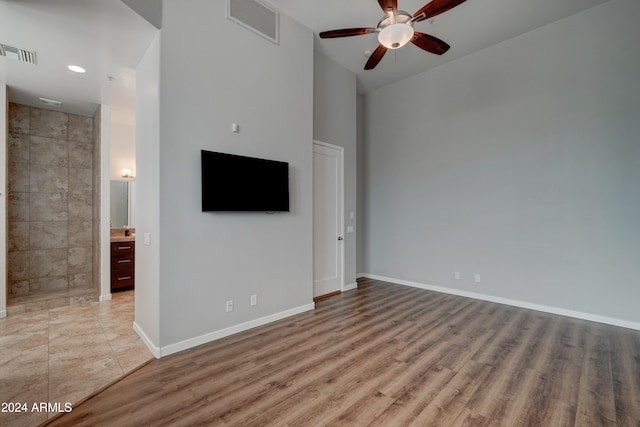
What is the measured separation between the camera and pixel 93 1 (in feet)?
7.43

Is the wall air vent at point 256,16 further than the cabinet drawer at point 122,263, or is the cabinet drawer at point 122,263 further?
the cabinet drawer at point 122,263

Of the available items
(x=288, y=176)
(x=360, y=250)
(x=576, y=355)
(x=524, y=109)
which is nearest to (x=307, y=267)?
(x=288, y=176)

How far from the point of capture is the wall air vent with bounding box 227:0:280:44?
3.22 meters

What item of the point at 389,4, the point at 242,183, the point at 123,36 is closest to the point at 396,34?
the point at 389,4

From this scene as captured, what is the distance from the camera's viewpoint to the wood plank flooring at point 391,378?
1960 millimetres

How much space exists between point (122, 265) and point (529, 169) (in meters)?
6.62

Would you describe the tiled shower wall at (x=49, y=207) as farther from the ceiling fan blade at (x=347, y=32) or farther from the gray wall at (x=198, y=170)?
the ceiling fan blade at (x=347, y=32)

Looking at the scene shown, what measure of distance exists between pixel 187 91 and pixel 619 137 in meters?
5.04

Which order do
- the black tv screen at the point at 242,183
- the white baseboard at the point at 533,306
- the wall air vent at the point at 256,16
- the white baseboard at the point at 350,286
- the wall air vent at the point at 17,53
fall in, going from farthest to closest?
the white baseboard at the point at 350,286 → the white baseboard at the point at 533,306 → the wall air vent at the point at 256,16 → the black tv screen at the point at 242,183 → the wall air vent at the point at 17,53

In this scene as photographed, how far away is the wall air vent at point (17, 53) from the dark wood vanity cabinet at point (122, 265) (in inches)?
114

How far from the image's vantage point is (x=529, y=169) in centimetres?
421

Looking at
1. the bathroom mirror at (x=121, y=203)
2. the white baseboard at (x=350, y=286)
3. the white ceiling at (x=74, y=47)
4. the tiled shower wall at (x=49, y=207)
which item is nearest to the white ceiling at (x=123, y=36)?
the white ceiling at (x=74, y=47)

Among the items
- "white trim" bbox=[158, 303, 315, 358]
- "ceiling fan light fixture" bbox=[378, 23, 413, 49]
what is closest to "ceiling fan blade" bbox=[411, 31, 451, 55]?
"ceiling fan light fixture" bbox=[378, 23, 413, 49]

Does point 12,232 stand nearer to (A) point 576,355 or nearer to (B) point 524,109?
(A) point 576,355
